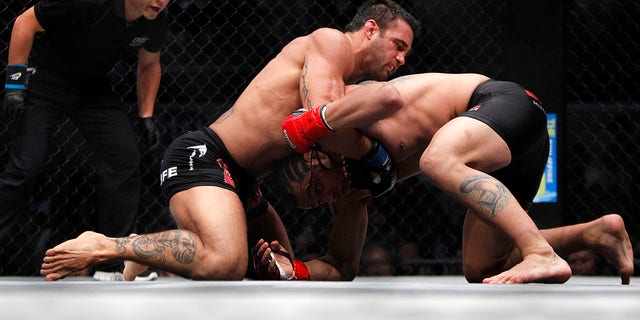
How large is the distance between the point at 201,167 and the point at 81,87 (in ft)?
2.75

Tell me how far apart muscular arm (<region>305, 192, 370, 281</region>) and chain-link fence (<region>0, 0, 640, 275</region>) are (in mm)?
1062

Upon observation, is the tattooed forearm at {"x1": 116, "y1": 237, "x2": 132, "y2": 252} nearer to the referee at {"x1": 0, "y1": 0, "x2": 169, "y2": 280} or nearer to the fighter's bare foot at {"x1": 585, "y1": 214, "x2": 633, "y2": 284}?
the referee at {"x1": 0, "y1": 0, "x2": 169, "y2": 280}

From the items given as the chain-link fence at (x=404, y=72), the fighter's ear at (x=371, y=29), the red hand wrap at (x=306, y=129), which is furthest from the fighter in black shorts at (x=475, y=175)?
the chain-link fence at (x=404, y=72)

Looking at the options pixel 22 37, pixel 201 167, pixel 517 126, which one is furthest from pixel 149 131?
pixel 517 126

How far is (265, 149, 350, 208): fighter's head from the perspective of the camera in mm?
1763

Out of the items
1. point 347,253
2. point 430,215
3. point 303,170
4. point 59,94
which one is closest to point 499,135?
point 303,170

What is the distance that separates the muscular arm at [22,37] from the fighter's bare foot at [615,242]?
65.8 inches

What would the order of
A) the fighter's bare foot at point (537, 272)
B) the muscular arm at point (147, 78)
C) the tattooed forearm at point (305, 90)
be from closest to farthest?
1. the fighter's bare foot at point (537, 272)
2. the tattooed forearm at point (305, 90)
3. the muscular arm at point (147, 78)

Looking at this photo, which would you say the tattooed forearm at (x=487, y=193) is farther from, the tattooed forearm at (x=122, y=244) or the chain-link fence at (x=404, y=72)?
the chain-link fence at (x=404, y=72)

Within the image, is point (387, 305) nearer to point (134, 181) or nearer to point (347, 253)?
point (347, 253)

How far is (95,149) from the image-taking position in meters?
2.52

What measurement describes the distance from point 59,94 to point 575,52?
2.24m

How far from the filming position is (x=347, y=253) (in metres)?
2.03

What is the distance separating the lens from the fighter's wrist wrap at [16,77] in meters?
2.35
